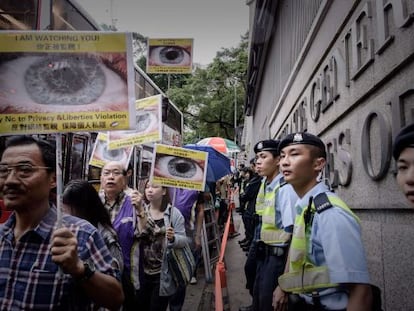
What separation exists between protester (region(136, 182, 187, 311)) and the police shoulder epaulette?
5.91ft

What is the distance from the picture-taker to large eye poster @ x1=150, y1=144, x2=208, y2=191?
13.9 ft

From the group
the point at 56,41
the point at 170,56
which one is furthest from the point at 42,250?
the point at 170,56

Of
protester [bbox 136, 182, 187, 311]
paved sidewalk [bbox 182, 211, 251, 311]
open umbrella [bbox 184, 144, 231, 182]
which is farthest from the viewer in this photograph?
open umbrella [bbox 184, 144, 231, 182]

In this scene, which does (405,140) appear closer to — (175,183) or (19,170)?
(19,170)

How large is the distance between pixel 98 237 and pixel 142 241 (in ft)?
5.22

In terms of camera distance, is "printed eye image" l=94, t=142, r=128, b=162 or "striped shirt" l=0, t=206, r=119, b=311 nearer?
"striped shirt" l=0, t=206, r=119, b=311

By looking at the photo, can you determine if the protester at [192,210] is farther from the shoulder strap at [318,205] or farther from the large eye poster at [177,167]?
the shoulder strap at [318,205]

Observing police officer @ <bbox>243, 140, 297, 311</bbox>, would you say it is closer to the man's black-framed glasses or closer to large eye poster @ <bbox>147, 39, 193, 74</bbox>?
the man's black-framed glasses

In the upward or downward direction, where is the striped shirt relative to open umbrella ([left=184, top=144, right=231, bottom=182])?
downward

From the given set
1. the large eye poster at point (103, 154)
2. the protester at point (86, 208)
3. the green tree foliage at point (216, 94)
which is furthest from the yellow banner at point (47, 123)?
the green tree foliage at point (216, 94)

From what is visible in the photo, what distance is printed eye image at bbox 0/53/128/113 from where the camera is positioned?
1.94 metres

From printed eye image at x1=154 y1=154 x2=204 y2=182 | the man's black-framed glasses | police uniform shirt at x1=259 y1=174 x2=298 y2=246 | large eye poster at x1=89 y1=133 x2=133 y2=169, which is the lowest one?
police uniform shirt at x1=259 y1=174 x2=298 y2=246

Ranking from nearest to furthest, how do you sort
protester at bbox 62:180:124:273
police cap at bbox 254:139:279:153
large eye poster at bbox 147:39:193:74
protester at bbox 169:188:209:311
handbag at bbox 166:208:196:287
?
protester at bbox 62:180:124:273
handbag at bbox 166:208:196:287
police cap at bbox 254:139:279:153
protester at bbox 169:188:209:311
large eye poster at bbox 147:39:193:74

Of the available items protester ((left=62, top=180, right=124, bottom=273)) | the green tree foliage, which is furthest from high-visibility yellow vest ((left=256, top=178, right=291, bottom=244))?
the green tree foliage
